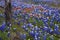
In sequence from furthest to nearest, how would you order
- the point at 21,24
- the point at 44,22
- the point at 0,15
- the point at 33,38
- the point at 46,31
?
the point at 0,15, the point at 44,22, the point at 21,24, the point at 46,31, the point at 33,38

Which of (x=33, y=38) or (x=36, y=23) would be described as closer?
(x=33, y=38)

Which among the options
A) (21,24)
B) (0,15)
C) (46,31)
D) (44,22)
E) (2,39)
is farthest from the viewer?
(0,15)

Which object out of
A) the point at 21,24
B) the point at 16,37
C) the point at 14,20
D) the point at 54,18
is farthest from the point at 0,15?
the point at 16,37

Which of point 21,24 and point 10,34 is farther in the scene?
point 21,24

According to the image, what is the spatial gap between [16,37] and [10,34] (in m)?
0.30

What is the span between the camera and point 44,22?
39.0 ft

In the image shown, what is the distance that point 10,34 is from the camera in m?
9.20

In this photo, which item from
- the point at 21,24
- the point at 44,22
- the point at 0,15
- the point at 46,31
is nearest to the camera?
the point at 46,31

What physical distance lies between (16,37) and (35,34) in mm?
775

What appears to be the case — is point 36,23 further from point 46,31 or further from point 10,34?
point 10,34

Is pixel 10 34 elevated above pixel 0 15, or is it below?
above

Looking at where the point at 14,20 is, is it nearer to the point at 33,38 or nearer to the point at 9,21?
the point at 9,21

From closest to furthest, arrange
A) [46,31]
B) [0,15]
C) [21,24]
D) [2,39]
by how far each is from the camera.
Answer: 1. [2,39]
2. [46,31]
3. [21,24]
4. [0,15]

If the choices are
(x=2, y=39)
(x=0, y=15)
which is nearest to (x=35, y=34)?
(x=2, y=39)
